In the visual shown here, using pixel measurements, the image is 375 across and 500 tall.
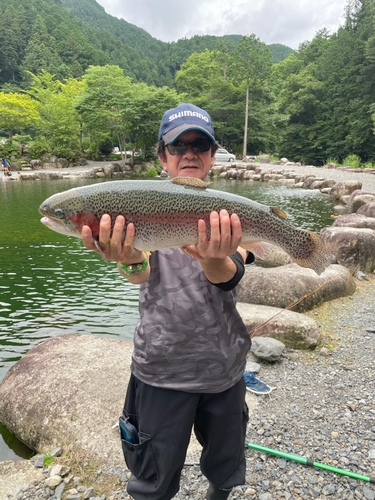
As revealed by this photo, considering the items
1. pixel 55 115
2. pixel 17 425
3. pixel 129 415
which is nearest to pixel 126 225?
pixel 129 415

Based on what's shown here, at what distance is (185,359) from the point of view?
204 cm

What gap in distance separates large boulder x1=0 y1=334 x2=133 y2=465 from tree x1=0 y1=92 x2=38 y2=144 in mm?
49124

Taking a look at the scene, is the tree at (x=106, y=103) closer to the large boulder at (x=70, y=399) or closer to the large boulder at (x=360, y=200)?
the large boulder at (x=360, y=200)

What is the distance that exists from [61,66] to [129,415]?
107 m

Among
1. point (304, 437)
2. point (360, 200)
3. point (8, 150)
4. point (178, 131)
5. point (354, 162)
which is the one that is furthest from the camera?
point (354, 162)

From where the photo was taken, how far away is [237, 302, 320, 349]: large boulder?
5.63 meters

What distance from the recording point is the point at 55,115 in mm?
47531

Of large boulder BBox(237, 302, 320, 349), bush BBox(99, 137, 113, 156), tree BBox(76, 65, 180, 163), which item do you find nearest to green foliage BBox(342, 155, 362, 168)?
tree BBox(76, 65, 180, 163)

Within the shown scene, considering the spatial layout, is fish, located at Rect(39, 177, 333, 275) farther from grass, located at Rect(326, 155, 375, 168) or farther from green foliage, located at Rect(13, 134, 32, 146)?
green foliage, located at Rect(13, 134, 32, 146)

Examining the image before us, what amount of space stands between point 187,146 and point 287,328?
430 cm

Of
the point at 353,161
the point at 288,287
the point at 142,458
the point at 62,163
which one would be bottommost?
the point at 288,287

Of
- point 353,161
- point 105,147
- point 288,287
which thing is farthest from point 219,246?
point 105,147

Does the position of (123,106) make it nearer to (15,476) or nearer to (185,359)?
(15,476)

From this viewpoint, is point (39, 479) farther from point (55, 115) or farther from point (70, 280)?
point (55, 115)
